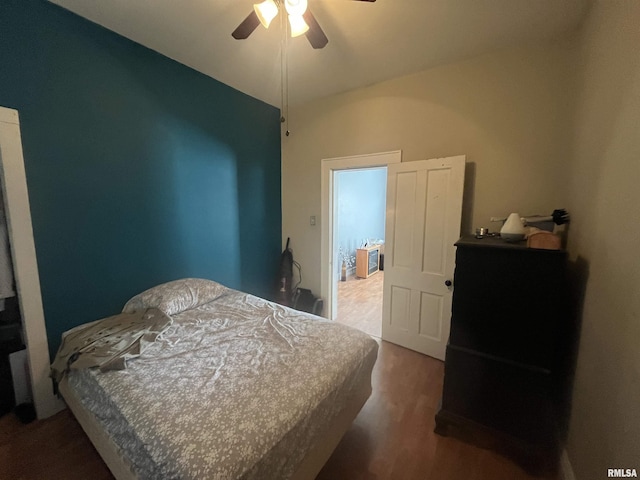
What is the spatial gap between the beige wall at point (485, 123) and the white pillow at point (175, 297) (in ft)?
6.94

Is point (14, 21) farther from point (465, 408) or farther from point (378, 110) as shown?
point (465, 408)

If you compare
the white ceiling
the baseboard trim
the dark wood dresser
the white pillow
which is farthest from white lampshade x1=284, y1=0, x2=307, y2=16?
the baseboard trim

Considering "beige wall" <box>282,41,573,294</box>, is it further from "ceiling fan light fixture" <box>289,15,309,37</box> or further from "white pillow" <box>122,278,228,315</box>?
"white pillow" <box>122,278,228,315</box>

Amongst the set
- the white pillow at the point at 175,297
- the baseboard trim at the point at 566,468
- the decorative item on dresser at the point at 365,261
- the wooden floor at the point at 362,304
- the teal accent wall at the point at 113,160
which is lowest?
the wooden floor at the point at 362,304

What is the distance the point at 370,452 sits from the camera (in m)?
1.53

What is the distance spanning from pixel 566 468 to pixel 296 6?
297 cm

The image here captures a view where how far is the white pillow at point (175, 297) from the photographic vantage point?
2002 millimetres

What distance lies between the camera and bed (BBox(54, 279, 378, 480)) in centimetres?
92

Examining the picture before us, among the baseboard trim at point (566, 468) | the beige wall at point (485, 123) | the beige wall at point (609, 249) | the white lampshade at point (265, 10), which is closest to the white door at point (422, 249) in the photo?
the beige wall at point (485, 123)

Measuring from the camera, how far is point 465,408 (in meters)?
1.63

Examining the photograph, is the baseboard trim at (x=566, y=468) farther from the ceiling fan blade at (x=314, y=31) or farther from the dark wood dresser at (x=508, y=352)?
the ceiling fan blade at (x=314, y=31)

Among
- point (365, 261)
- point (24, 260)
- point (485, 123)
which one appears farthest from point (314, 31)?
point (365, 261)

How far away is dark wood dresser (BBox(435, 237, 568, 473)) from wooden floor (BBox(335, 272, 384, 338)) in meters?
1.39

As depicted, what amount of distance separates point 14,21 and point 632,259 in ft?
11.4
